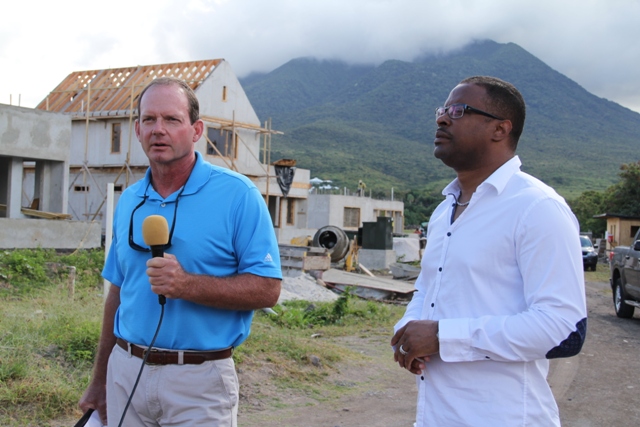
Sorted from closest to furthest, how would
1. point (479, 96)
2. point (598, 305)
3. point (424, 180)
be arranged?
1. point (479, 96)
2. point (598, 305)
3. point (424, 180)

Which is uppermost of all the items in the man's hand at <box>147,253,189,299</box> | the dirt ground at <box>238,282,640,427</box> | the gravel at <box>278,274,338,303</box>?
the man's hand at <box>147,253,189,299</box>

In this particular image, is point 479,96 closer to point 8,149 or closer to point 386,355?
point 386,355

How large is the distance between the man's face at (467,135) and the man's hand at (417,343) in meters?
0.65

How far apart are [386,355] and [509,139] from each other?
24.0 ft

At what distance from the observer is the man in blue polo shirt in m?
2.90

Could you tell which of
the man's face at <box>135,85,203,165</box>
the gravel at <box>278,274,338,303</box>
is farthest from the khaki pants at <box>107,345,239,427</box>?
the gravel at <box>278,274,338,303</box>

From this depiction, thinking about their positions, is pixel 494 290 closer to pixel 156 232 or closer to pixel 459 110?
pixel 459 110

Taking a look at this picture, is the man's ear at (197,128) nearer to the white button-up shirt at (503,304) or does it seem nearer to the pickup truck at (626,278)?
the white button-up shirt at (503,304)

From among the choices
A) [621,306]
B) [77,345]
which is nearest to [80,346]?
[77,345]

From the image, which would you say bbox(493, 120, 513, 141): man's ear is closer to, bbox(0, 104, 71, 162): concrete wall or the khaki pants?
the khaki pants

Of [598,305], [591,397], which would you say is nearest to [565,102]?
[598,305]

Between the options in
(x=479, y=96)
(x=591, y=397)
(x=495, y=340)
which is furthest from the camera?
(x=591, y=397)

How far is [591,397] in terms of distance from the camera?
24.8 feet

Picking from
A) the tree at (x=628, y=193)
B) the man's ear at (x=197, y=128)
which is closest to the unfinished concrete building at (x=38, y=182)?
the man's ear at (x=197, y=128)
